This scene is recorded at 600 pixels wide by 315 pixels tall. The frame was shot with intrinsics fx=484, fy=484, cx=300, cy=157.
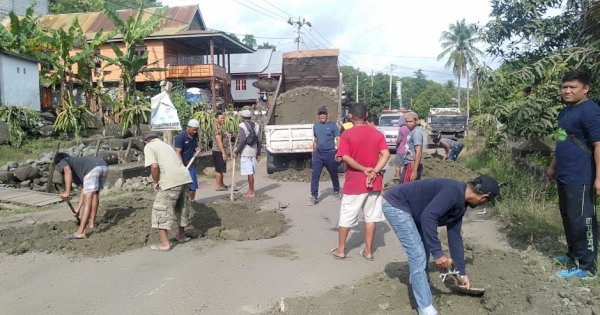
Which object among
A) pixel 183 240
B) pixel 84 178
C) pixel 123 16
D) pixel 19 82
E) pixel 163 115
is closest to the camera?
pixel 183 240

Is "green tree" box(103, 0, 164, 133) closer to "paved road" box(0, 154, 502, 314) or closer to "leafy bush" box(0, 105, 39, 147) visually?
"leafy bush" box(0, 105, 39, 147)

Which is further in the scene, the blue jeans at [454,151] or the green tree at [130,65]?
the green tree at [130,65]

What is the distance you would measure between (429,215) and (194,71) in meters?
26.4

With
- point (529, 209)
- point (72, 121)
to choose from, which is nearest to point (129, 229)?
point (529, 209)

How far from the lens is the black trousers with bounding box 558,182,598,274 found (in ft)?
14.6

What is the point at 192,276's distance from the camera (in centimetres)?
520

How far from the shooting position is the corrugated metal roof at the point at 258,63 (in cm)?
4188

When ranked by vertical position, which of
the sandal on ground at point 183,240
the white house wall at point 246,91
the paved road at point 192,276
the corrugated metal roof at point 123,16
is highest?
the corrugated metal roof at point 123,16

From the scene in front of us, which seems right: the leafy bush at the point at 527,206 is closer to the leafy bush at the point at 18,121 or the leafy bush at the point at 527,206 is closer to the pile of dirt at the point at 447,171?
the pile of dirt at the point at 447,171

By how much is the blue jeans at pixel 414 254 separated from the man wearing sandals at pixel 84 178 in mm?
4487

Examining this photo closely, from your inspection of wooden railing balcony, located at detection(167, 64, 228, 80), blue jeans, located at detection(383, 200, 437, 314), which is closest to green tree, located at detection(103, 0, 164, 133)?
wooden railing balcony, located at detection(167, 64, 228, 80)

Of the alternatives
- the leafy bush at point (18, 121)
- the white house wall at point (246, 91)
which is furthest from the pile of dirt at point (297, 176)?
the white house wall at point (246, 91)

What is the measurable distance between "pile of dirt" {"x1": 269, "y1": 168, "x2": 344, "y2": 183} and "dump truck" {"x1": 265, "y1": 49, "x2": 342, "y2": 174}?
461 mm

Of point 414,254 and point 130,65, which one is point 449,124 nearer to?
point 130,65
